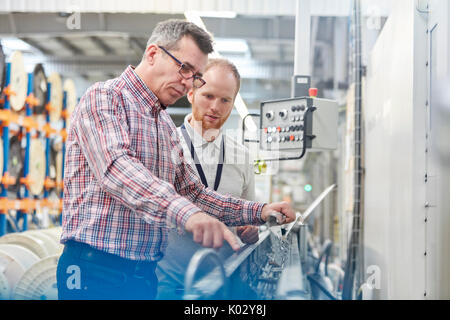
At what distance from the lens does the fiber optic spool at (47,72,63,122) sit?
6.96ft

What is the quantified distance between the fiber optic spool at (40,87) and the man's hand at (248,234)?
1125mm

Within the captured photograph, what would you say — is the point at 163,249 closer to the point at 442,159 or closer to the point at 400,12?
the point at 442,159

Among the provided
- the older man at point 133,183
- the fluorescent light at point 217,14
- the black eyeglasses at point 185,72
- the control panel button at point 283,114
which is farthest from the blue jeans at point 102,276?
the fluorescent light at point 217,14

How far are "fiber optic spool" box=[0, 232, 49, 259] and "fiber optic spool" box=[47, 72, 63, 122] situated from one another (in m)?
0.55

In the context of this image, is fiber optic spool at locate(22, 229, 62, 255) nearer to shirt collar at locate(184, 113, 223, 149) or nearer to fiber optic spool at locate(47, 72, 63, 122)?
fiber optic spool at locate(47, 72, 63, 122)

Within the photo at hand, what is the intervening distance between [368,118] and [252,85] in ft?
4.64

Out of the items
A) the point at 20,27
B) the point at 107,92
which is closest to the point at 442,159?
the point at 107,92

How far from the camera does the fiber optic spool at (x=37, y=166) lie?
2844 millimetres

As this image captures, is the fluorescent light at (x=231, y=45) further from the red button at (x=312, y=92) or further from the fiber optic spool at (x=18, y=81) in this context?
the fiber optic spool at (x=18, y=81)

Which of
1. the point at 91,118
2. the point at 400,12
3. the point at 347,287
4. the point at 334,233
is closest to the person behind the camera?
the point at 91,118

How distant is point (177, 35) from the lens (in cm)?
156

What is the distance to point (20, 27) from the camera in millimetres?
1890

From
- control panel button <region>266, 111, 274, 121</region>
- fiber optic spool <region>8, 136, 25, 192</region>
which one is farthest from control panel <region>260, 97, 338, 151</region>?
fiber optic spool <region>8, 136, 25, 192</region>
